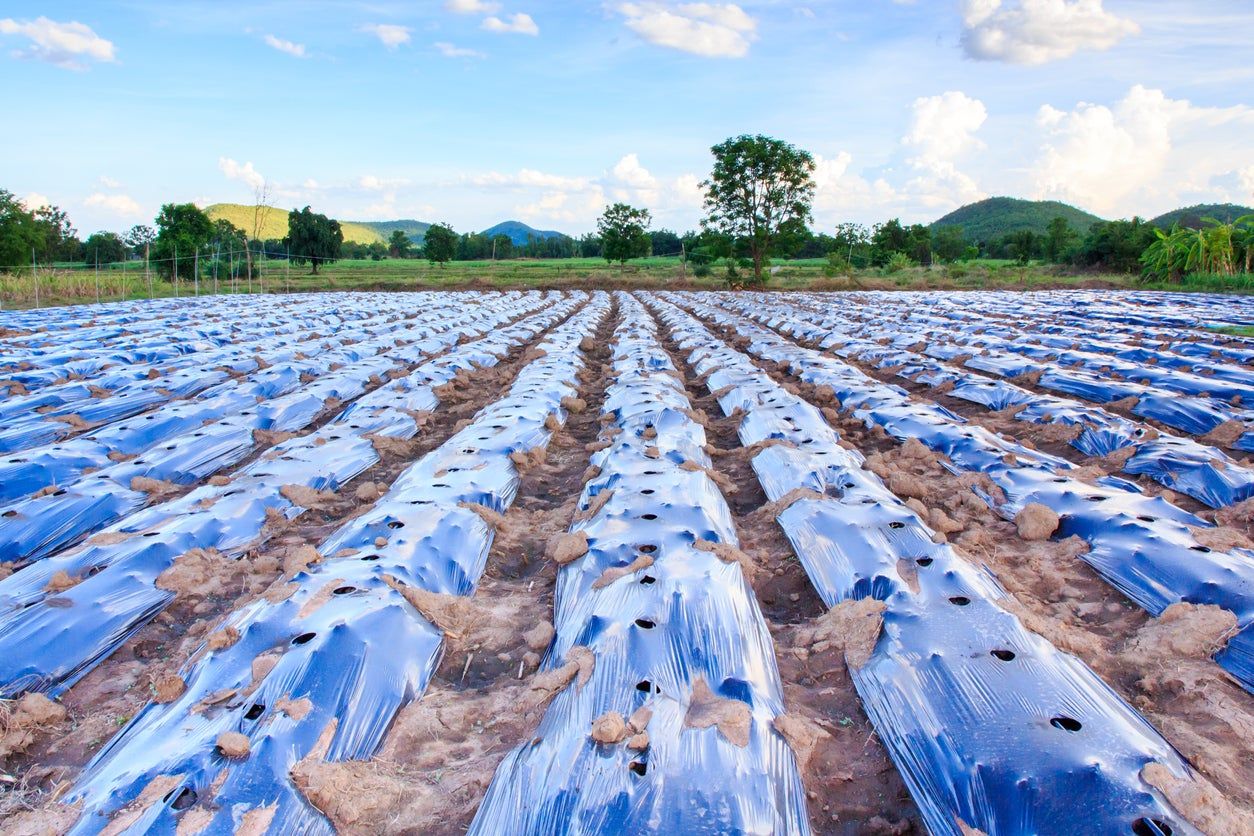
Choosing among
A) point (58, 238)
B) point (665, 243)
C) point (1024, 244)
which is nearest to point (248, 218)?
point (58, 238)

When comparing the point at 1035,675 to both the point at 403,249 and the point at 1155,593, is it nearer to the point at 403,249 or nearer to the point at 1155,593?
the point at 1155,593

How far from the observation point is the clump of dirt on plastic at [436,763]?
1.76 m

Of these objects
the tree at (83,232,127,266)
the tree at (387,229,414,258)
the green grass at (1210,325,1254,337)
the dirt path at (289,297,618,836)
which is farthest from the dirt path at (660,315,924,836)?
the tree at (387,229,414,258)

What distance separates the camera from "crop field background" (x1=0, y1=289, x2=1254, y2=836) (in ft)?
5.58

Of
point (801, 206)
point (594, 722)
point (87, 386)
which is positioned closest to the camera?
point (594, 722)

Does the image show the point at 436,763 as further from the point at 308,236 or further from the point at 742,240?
the point at 308,236

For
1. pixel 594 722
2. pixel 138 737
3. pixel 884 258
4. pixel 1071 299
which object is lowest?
pixel 138 737

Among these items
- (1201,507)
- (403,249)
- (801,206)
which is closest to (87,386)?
(1201,507)

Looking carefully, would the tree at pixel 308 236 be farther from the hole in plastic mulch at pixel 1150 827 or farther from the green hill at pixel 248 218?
the hole in plastic mulch at pixel 1150 827

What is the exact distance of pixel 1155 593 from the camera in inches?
107

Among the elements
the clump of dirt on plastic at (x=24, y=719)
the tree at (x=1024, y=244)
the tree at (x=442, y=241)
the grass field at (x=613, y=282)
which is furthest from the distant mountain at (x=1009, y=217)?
the clump of dirt on plastic at (x=24, y=719)

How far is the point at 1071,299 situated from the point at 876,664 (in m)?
21.4

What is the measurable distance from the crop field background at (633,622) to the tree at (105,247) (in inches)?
2394

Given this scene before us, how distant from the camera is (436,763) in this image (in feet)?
6.57
